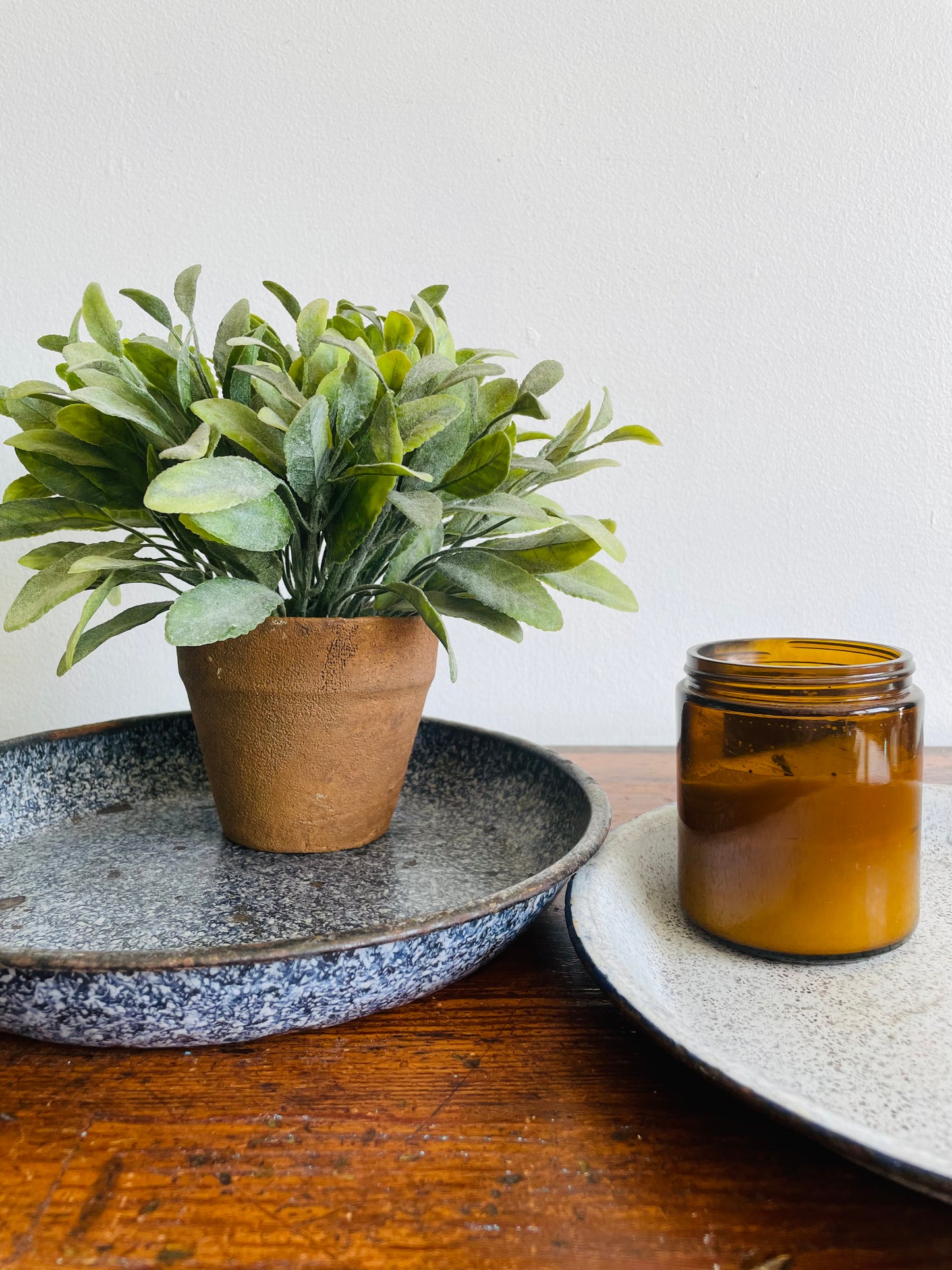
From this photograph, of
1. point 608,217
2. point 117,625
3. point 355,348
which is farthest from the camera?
point 608,217

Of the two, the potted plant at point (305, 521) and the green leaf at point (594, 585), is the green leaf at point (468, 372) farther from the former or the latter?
the green leaf at point (594, 585)

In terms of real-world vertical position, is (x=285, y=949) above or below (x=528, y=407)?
below

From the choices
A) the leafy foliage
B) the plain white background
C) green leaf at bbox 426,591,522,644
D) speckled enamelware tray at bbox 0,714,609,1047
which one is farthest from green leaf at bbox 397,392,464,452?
the plain white background

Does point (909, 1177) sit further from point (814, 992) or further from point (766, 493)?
point (766, 493)

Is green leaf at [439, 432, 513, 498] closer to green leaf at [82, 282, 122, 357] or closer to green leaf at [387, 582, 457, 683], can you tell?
green leaf at [387, 582, 457, 683]

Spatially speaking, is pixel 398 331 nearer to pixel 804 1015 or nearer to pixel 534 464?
pixel 534 464

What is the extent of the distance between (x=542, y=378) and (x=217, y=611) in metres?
0.20

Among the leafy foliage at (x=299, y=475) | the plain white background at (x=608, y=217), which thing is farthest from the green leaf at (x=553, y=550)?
the plain white background at (x=608, y=217)

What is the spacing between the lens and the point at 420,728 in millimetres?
623

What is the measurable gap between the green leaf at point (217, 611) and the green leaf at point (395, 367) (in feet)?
0.36

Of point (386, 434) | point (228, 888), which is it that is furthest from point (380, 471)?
point (228, 888)

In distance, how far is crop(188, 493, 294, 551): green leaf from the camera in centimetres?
35

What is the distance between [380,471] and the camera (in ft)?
1.18

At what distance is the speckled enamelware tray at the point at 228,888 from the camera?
0.28 m
